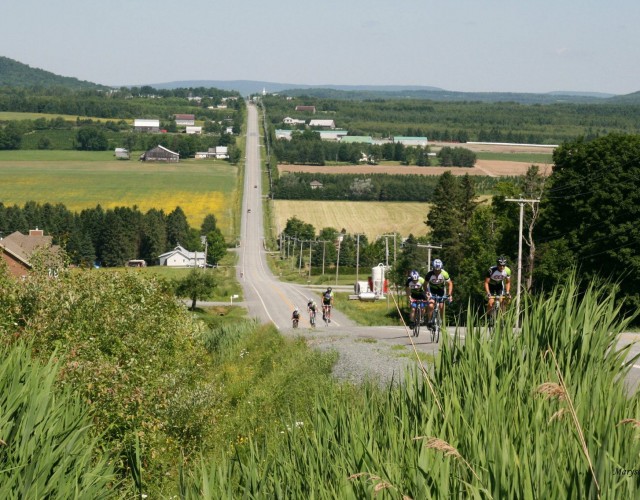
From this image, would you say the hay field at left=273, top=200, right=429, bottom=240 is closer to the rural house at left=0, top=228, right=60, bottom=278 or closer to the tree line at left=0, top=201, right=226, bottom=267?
the tree line at left=0, top=201, right=226, bottom=267

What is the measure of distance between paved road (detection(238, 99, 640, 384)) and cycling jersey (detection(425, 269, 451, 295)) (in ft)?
3.14

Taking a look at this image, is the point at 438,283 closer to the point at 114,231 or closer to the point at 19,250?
the point at 19,250

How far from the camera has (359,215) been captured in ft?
481

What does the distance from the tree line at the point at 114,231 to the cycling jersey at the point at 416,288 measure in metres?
94.2

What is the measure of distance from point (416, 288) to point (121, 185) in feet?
482

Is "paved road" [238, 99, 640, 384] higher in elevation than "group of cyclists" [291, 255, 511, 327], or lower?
lower

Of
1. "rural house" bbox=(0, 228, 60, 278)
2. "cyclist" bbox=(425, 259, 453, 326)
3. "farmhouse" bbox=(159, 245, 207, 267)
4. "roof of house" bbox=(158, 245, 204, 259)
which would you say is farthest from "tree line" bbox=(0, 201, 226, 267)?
"cyclist" bbox=(425, 259, 453, 326)

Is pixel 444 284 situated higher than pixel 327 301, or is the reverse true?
pixel 444 284

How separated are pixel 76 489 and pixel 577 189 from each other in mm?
47583

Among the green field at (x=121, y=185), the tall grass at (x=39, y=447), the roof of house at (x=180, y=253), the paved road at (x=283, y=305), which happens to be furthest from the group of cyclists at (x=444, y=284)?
the green field at (x=121, y=185)

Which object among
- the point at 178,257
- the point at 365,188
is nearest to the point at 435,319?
the point at 178,257

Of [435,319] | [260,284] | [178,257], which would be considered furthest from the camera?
[178,257]

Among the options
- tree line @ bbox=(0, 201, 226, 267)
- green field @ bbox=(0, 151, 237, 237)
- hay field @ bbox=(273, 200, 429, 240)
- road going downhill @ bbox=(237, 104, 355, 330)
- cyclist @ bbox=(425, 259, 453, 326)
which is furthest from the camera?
green field @ bbox=(0, 151, 237, 237)

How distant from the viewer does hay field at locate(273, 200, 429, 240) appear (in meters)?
134
